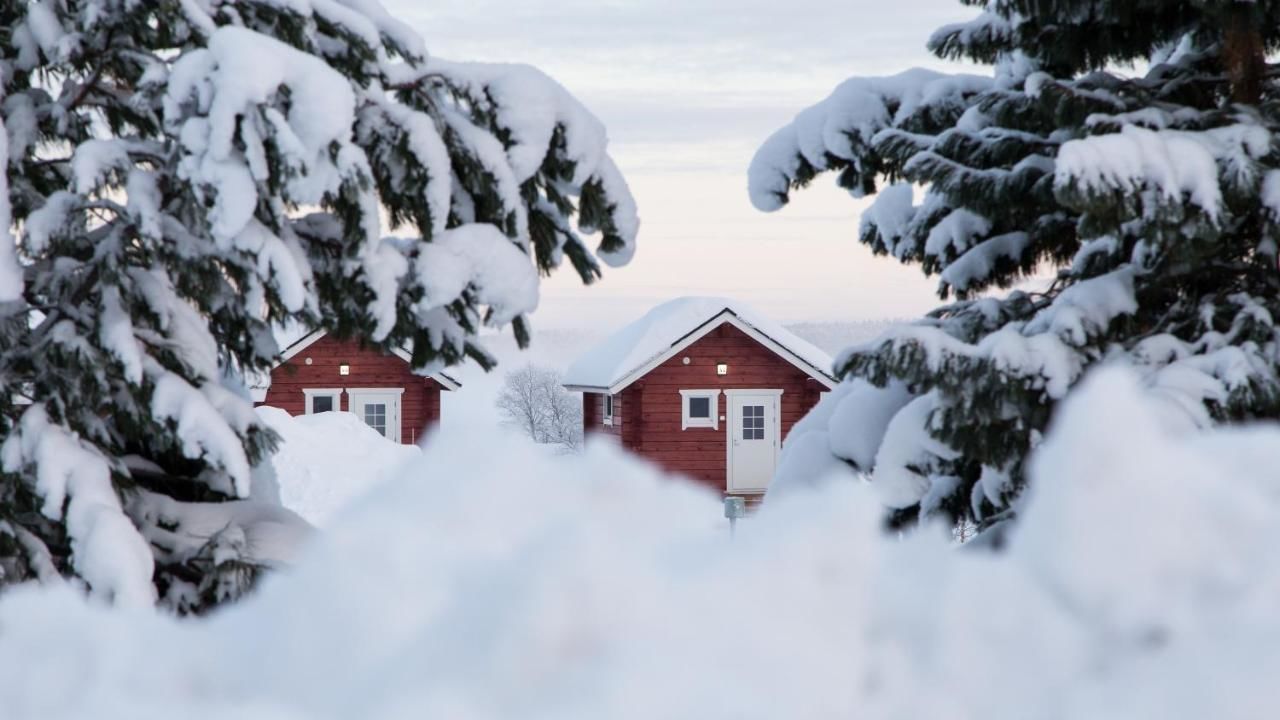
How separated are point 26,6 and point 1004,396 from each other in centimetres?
492

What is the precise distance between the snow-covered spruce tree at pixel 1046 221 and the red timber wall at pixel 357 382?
74.9ft

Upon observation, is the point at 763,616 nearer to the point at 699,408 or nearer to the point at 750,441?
the point at 699,408

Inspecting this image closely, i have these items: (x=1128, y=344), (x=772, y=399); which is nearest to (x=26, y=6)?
(x=1128, y=344)

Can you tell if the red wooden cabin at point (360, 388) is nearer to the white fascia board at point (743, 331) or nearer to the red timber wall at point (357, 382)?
the red timber wall at point (357, 382)

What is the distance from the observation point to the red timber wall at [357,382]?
31156 mm

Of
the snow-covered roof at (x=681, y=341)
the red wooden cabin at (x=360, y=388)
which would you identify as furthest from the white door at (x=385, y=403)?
the snow-covered roof at (x=681, y=341)

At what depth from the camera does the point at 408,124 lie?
5.38 metres

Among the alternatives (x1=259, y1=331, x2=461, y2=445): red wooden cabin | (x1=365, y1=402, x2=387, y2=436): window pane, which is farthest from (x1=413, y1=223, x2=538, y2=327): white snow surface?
(x1=365, y1=402, x2=387, y2=436): window pane

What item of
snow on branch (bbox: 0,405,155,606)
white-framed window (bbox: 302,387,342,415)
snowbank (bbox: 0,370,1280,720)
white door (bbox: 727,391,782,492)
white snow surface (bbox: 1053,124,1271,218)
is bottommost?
white door (bbox: 727,391,782,492)

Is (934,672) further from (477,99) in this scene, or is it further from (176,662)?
(477,99)

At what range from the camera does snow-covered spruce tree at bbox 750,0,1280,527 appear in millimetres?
5984

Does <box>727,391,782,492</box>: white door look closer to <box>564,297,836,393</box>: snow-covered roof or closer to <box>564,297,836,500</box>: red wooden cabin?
<box>564,297,836,500</box>: red wooden cabin

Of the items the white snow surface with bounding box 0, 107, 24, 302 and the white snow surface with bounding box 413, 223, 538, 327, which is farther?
the white snow surface with bounding box 413, 223, 538, 327

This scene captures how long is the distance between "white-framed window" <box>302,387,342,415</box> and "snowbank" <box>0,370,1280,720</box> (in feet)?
101
